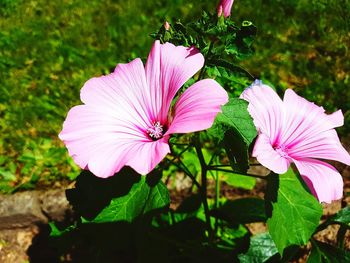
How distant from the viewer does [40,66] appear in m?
3.48

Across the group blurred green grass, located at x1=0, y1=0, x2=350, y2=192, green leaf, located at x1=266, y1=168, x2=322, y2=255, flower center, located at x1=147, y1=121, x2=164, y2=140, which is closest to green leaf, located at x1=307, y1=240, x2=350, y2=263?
green leaf, located at x1=266, y1=168, x2=322, y2=255

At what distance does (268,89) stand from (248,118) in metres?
0.25

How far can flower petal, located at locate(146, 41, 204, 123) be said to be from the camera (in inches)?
48.9

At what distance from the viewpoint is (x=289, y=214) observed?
1.53m

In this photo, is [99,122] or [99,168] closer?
[99,168]

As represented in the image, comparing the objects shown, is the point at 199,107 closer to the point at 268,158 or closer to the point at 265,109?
the point at 268,158

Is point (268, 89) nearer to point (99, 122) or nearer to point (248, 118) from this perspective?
point (248, 118)

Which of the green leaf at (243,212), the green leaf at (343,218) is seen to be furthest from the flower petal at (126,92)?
the green leaf at (343,218)

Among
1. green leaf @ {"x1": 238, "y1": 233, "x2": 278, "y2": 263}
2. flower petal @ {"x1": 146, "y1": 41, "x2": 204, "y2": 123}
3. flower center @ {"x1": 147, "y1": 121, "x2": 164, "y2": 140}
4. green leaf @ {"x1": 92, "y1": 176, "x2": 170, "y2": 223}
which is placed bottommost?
green leaf @ {"x1": 238, "y1": 233, "x2": 278, "y2": 263}

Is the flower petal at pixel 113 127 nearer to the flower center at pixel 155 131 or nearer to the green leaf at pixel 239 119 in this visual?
the flower center at pixel 155 131

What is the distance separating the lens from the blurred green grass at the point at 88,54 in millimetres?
2930

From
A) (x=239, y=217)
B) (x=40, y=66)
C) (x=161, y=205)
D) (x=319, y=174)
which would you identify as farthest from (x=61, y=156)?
(x=319, y=174)

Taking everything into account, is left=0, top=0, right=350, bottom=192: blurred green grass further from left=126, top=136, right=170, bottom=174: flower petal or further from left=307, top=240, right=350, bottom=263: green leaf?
left=126, top=136, right=170, bottom=174: flower petal

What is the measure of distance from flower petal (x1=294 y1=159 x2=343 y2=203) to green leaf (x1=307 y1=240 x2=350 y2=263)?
1.72ft
